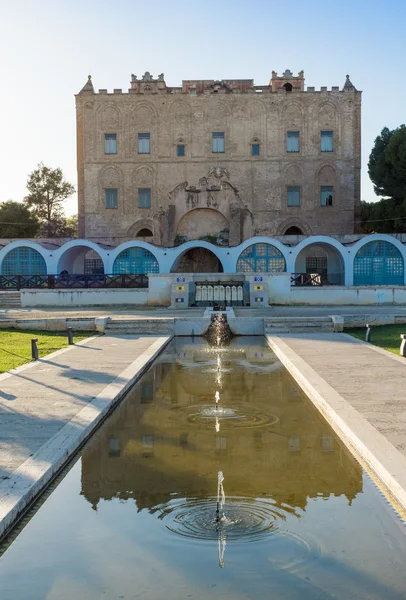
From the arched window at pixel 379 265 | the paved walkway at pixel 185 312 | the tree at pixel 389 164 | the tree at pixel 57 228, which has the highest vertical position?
the tree at pixel 389 164

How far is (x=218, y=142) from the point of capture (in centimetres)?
4472

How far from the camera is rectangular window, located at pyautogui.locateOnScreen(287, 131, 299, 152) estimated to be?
4450 cm

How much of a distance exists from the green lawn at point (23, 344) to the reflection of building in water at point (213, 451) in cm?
343

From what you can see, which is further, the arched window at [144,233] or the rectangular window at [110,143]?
the rectangular window at [110,143]

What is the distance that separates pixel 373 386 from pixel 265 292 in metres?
16.9

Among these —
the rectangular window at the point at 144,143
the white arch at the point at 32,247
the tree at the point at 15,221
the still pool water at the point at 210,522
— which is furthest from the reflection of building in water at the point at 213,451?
the tree at the point at 15,221

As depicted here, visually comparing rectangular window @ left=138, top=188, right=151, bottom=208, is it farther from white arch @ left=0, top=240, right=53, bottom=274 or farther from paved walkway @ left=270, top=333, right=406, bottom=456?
paved walkway @ left=270, top=333, right=406, bottom=456

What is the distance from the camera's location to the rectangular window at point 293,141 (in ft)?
146

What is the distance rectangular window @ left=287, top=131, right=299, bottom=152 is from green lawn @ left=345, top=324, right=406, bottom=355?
85.1 feet

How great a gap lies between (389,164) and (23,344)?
1305 inches

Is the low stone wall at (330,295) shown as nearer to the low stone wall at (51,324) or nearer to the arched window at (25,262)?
the low stone wall at (51,324)

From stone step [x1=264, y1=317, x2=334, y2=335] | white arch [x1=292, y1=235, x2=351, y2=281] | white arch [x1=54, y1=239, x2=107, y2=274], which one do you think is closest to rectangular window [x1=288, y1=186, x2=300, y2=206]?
white arch [x1=292, y1=235, x2=351, y2=281]

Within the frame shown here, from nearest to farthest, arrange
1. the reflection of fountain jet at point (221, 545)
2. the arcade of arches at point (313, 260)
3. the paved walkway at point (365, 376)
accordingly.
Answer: the reflection of fountain jet at point (221, 545) < the paved walkway at point (365, 376) < the arcade of arches at point (313, 260)

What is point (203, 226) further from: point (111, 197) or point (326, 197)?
point (326, 197)
